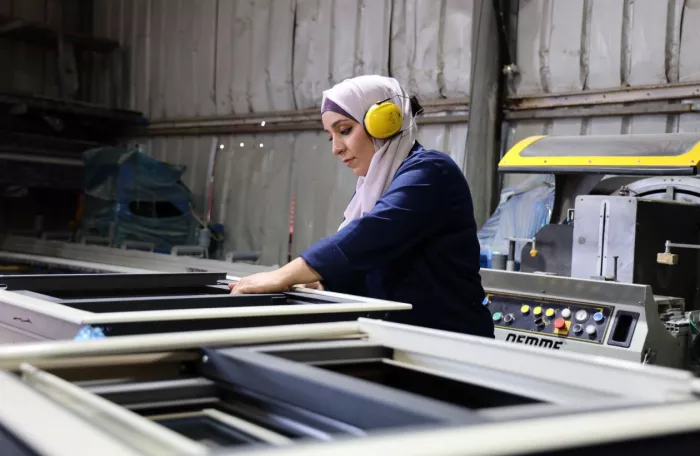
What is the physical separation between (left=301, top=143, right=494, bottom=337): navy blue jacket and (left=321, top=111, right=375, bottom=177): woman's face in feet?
0.55

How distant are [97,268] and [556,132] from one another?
2.45 metres

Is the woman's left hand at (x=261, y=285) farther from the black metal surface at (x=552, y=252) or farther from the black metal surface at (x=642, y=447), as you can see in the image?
the black metal surface at (x=552, y=252)

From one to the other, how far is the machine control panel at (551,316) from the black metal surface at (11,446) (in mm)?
1882

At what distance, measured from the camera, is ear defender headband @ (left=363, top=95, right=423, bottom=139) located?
162 centimetres

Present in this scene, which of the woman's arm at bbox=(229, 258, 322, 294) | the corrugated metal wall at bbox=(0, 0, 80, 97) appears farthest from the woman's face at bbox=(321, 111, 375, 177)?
the corrugated metal wall at bbox=(0, 0, 80, 97)

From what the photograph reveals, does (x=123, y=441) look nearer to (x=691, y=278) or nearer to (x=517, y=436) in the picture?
(x=517, y=436)

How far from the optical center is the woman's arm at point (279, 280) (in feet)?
4.45

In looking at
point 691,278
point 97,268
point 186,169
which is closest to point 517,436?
point 691,278

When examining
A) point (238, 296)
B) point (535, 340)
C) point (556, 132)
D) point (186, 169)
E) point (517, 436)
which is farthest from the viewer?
point (186, 169)

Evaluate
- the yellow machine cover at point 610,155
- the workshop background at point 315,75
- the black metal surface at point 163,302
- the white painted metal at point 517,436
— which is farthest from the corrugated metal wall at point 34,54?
the white painted metal at point 517,436

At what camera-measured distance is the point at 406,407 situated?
621 millimetres

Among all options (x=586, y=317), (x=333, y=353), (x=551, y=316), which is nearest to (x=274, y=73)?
(x=551, y=316)

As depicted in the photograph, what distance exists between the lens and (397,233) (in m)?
1.43

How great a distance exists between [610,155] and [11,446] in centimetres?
215
